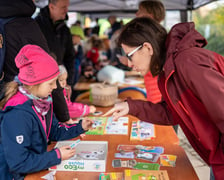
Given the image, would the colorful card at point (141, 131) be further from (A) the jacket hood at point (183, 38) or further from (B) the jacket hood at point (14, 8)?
(B) the jacket hood at point (14, 8)

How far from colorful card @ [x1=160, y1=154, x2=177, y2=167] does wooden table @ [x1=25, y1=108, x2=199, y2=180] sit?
2 centimetres

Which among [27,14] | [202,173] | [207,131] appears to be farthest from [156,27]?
[202,173]

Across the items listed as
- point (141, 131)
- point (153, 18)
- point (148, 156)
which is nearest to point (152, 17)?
point (153, 18)

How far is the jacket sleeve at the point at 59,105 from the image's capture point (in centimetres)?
194

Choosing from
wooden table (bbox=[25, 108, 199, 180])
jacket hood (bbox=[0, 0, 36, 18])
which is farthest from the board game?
jacket hood (bbox=[0, 0, 36, 18])

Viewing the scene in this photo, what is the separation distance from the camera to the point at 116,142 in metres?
1.80

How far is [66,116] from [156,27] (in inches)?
39.1

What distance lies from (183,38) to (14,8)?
1149 millimetres

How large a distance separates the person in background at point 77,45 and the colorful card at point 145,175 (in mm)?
4018

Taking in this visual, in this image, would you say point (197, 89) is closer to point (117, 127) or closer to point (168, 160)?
point (168, 160)

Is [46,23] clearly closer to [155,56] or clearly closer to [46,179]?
[155,56]

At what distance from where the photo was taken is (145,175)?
129cm

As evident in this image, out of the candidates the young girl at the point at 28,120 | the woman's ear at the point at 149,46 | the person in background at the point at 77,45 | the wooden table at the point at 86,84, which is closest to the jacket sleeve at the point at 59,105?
the young girl at the point at 28,120

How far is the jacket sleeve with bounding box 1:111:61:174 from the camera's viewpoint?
1.26m
